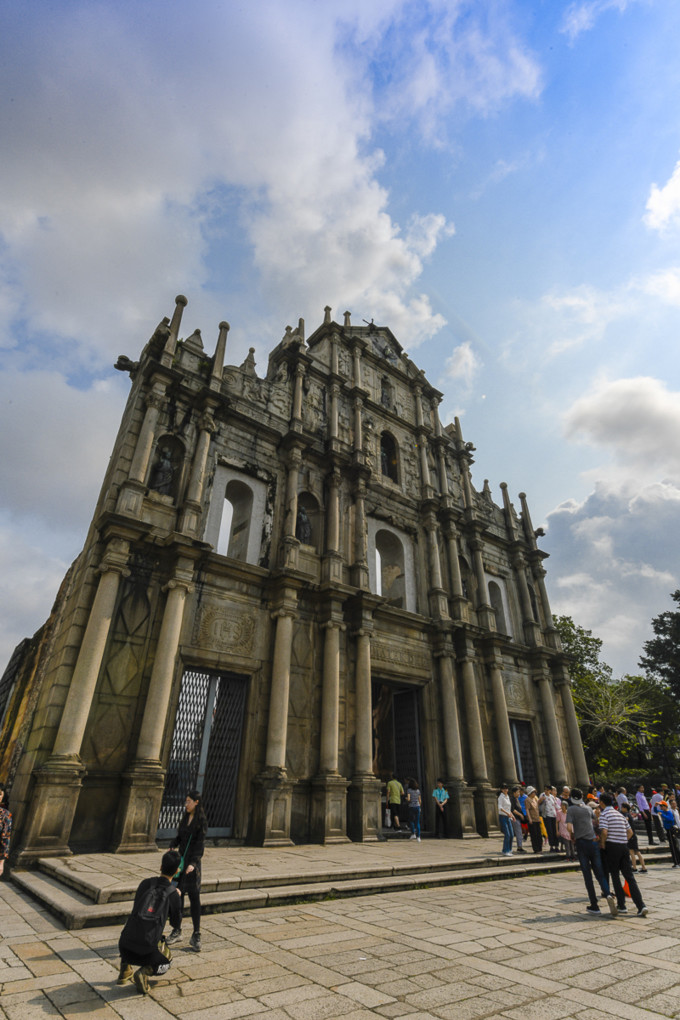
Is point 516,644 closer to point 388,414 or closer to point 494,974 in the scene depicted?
point 388,414

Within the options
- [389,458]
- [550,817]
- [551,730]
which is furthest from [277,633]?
[551,730]

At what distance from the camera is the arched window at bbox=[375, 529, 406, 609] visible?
18125mm

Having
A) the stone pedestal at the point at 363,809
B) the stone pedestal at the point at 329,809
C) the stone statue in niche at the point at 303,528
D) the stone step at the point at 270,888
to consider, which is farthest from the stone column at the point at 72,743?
the stone pedestal at the point at 363,809

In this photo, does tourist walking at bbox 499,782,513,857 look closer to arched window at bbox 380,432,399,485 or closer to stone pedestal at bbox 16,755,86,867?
stone pedestal at bbox 16,755,86,867

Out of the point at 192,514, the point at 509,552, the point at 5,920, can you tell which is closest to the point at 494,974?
the point at 5,920

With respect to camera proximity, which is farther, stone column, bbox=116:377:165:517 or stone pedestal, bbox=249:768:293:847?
stone column, bbox=116:377:165:517

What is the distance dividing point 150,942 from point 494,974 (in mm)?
2832

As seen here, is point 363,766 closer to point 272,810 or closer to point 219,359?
point 272,810

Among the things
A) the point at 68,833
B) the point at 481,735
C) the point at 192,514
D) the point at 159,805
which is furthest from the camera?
the point at 481,735

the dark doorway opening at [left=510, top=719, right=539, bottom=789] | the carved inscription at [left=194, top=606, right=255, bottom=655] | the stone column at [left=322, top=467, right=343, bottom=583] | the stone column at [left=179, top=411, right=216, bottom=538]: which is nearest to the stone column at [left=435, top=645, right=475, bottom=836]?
the dark doorway opening at [left=510, top=719, right=539, bottom=789]

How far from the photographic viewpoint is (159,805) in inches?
395

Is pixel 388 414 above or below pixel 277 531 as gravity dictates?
above

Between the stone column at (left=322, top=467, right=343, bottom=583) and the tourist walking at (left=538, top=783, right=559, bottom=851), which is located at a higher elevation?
the stone column at (left=322, top=467, right=343, bottom=583)

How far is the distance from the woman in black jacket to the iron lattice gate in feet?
20.4
